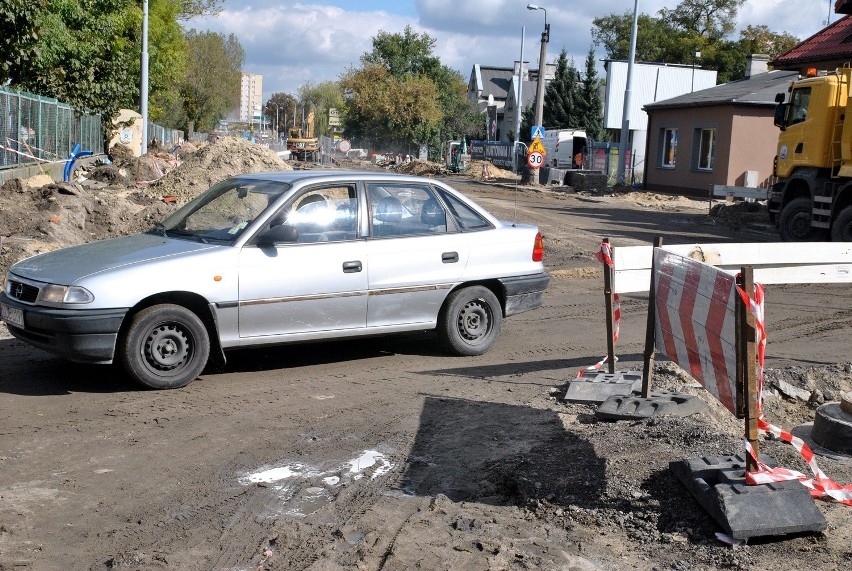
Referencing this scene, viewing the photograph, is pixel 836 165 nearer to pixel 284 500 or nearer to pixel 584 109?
pixel 284 500

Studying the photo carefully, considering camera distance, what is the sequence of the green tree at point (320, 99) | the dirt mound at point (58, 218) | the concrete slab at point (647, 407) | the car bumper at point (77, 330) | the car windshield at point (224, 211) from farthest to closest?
the green tree at point (320, 99) < the dirt mound at point (58, 218) < the car windshield at point (224, 211) < the car bumper at point (77, 330) < the concrete slab at point (647, 407)

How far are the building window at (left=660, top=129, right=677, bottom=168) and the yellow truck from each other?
18274 millimetres

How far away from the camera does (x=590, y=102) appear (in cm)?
6475

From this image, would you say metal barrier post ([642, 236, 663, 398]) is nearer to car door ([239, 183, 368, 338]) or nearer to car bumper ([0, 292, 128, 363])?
car door ([239, 183, 368, 338])

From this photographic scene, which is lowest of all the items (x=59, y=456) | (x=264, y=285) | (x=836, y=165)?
(x=59, y=456)

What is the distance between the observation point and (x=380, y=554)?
4.37 m

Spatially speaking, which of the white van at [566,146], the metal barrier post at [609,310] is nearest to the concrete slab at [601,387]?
the metal barrier post at [609,310]

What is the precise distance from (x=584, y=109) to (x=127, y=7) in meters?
35.2

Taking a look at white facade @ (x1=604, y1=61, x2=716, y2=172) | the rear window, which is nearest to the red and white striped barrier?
the rear window

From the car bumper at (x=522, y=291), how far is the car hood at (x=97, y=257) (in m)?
2.91

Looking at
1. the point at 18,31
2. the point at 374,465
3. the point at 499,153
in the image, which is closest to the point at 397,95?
the point at 499,153

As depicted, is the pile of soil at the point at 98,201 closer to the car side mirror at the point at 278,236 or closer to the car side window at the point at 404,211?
the car side mirror at the point at 278,236

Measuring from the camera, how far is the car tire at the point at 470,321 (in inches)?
339

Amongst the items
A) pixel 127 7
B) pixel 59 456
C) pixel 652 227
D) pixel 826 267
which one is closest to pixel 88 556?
pixel 59 456
